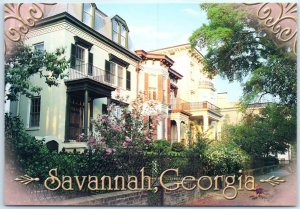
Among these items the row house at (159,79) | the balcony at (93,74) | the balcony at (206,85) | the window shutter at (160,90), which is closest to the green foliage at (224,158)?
the row house at (159,79)

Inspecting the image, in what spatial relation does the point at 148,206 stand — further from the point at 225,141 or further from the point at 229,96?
the point at 229,96

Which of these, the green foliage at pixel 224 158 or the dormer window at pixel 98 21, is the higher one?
the dormer window at pixel 98 21

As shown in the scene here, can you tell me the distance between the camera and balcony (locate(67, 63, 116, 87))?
29.7ft

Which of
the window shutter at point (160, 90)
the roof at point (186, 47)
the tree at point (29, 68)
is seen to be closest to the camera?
the tree at point (29, 68)

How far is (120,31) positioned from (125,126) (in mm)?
2338

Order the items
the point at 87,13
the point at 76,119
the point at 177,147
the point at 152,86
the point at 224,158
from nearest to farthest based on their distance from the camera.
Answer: the point at 224,158, the point at 76,119, the point at 87,13, the point at 177,147, the point at 152,86

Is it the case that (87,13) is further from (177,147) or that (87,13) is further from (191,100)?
(177,147)

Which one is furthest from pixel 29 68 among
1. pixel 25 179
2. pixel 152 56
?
pixel 152 56

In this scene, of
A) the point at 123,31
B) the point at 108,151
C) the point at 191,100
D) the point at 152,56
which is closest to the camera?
the point at 108,151

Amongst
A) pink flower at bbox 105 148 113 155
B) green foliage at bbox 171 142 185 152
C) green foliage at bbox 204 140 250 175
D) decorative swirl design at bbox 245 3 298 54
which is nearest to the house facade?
green foliage at bbox 171 142 185 152

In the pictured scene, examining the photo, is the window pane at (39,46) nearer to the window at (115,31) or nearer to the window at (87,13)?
the window at (87,13)

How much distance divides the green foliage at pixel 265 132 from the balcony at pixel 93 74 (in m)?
3.16

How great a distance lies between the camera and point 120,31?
30.4 feet

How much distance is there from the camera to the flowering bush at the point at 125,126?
8609 mm
